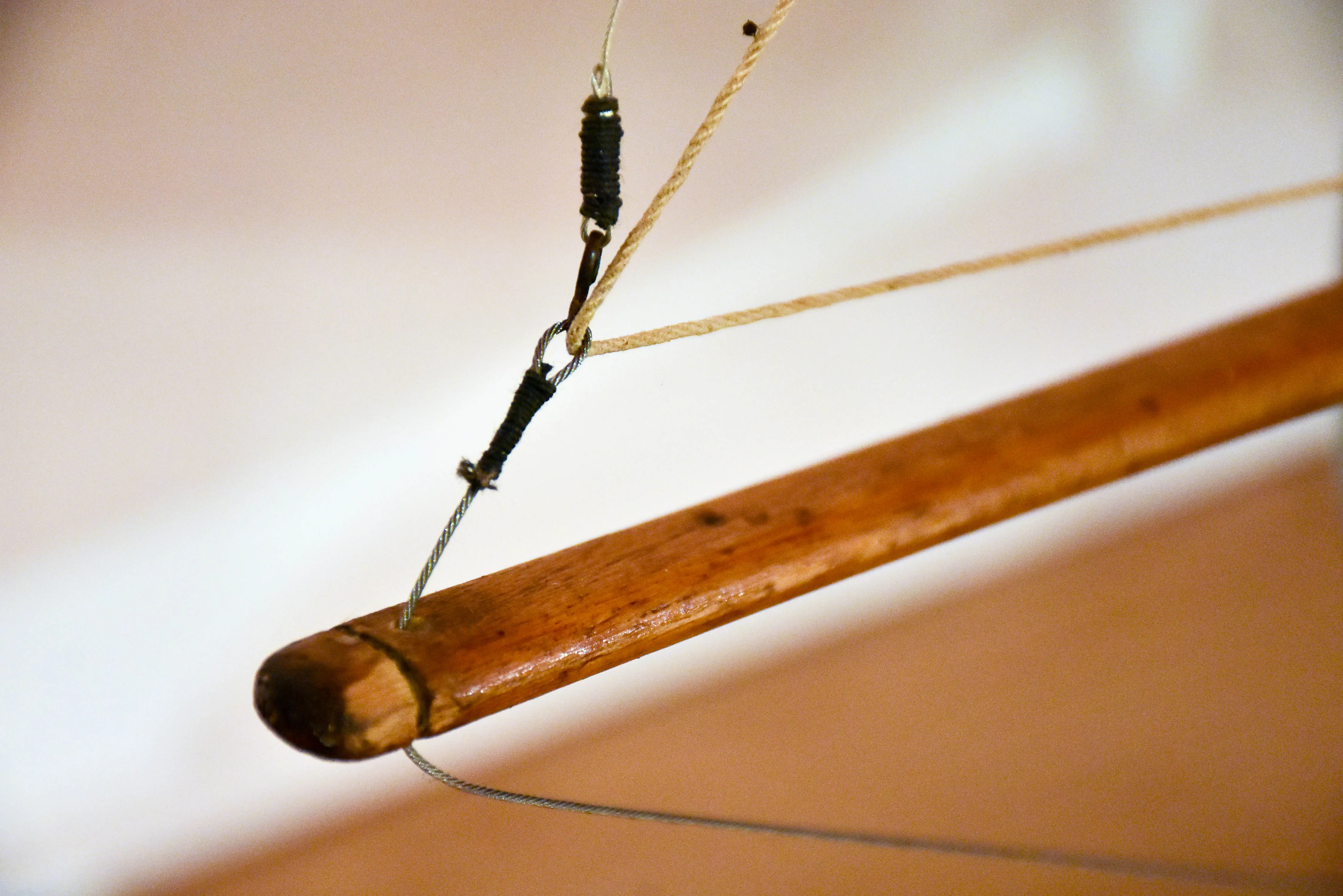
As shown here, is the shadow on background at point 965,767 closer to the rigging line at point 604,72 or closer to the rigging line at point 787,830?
the rigging line at point 787,830

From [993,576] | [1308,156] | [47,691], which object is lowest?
[993,576]

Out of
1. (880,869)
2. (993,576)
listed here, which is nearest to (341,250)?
(880,869)

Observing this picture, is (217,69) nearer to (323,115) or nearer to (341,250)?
(323,115)

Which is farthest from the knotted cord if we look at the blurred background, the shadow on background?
the shadow on background

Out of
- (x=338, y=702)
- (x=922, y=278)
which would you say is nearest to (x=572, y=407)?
(x=922, y=278)

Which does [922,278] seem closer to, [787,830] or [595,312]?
Result: [595,312]

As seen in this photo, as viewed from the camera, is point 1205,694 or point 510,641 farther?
point 1205,694

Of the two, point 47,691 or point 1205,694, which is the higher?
point 47,691
